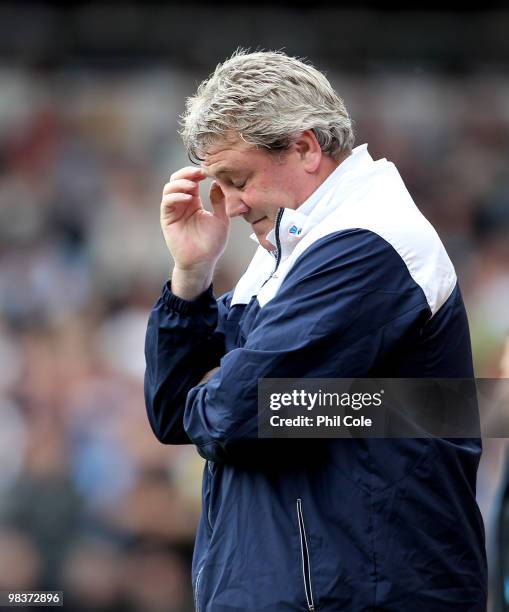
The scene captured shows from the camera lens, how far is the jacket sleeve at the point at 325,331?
1.89 metres

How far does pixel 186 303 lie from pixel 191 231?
0.53 feet

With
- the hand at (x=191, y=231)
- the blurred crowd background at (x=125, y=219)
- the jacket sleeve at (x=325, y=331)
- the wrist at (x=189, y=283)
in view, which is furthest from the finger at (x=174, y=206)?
the blurred crowd background at (x=125, y=219)

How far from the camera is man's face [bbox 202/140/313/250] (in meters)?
2.10

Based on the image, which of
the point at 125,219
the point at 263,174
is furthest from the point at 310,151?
the point at 125,219

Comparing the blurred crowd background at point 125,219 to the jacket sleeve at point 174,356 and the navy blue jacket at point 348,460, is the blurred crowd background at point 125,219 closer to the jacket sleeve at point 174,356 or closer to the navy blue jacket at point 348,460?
the jacket sleeve at point 174,356

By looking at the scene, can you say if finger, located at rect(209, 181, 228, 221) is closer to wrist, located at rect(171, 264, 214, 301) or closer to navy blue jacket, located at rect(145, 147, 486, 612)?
wrist, located at rect(171, 264, 214, 301)

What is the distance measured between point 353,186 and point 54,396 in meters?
3.10

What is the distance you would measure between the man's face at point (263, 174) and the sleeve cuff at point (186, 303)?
0.72ft

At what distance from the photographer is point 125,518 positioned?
15.3 feet

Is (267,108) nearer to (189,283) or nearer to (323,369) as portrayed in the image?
(189,283)

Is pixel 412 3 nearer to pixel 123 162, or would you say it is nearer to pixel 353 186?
pixel 123 162

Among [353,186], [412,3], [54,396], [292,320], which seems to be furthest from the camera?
[412,3]

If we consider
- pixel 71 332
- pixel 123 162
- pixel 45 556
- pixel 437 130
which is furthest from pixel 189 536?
pixel 437 130

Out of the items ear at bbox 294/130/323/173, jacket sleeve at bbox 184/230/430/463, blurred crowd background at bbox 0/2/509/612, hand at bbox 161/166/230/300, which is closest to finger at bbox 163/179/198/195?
hand at bbox 161/166/230/300
